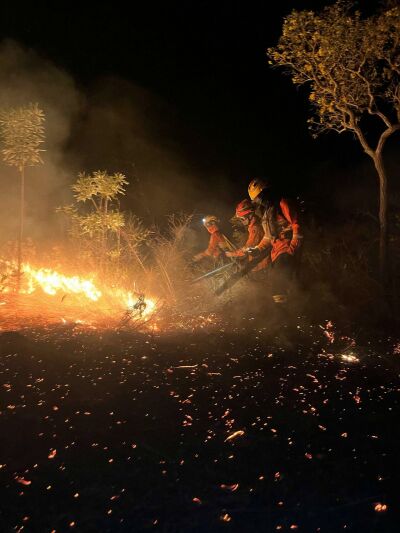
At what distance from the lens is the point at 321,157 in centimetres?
1814

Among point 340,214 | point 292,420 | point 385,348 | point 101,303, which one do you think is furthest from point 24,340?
A: point 340,214

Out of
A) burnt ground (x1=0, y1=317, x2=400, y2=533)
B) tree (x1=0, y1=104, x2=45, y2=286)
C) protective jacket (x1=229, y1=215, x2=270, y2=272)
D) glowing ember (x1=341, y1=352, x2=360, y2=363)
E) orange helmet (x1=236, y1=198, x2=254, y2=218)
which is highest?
tree (x1=0, y1=104, x2=45, y2=286)

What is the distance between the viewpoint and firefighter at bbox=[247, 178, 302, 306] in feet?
29.3

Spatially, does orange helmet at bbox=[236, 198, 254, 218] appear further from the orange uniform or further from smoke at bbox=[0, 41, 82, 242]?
smoke at bbox=[0, 41, 82, 242]

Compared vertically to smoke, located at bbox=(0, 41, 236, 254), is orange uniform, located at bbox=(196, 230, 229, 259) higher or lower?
lower

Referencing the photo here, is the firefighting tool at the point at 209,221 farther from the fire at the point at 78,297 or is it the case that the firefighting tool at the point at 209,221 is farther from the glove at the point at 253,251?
the fire at the point at 78,297

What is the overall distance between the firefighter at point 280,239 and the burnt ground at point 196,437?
2889 mm

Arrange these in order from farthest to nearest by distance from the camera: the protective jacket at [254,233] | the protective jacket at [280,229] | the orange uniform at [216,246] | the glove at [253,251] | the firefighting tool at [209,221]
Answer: the orange uniform at [216,246], the firefighting tool at [209,221], the protective jacket at [254,233], the glove at [253,251], the protective jacket at [280,229]

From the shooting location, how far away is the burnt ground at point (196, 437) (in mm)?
3043

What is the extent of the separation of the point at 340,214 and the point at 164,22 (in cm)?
1316

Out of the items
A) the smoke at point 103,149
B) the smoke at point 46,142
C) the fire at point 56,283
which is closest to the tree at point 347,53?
the smoke at point 103,149

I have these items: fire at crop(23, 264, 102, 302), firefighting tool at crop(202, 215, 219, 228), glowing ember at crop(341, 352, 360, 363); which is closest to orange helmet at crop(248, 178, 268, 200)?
firefighting tool at crop(202, 215, 219, 228)

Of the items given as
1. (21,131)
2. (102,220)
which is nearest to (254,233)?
(102,220)

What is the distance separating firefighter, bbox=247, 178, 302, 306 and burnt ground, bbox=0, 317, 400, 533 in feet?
9.48
